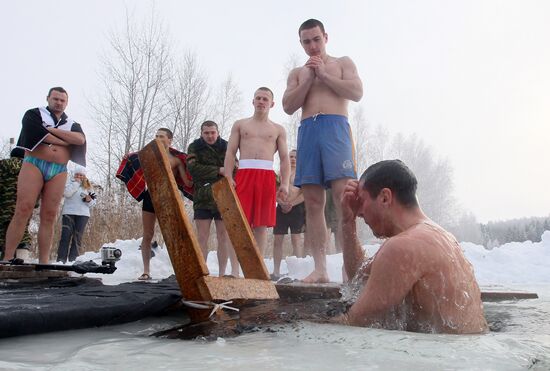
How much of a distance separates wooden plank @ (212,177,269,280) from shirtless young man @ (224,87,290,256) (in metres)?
1.67

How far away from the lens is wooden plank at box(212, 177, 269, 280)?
3.30 metres

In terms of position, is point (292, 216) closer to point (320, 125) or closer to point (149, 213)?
point (149, 213)

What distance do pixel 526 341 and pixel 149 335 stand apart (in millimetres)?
1553

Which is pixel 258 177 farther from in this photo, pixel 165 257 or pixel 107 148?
pixel 107 148

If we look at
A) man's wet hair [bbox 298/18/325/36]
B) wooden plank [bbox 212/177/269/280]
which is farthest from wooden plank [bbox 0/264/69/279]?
man's wet hair [bbox 298/18/325/36]

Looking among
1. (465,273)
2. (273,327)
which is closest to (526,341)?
(465,273)

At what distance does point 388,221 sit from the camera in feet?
7.89

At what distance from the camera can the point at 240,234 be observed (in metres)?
3.37

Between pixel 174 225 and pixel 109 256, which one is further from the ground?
pixel 174 225

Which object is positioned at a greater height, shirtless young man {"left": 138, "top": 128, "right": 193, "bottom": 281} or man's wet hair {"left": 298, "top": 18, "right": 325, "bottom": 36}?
man's wet hair {"left": 298, "top": 18, "right": 325, "bottom": 36}

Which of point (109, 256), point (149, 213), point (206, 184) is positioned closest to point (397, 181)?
point (109, 256)

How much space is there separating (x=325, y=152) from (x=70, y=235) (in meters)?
5.36

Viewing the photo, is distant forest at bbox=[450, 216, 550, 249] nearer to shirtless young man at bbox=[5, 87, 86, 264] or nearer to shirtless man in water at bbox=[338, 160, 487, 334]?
shirtless young man at bbox=[5, 87, 86, 264]

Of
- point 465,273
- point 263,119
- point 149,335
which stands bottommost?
point 149,335
